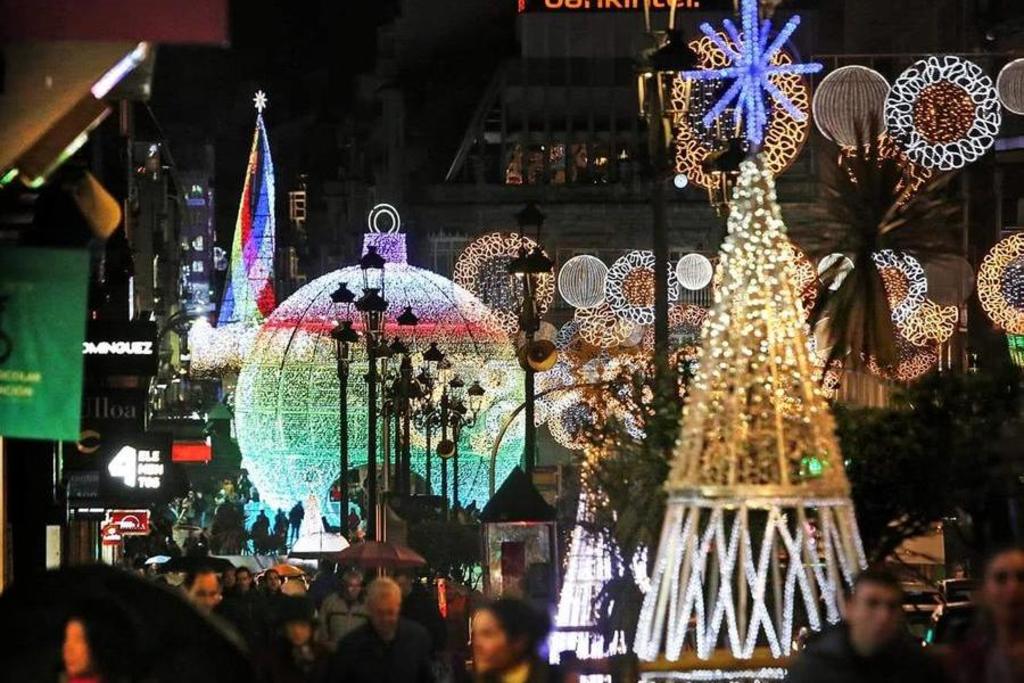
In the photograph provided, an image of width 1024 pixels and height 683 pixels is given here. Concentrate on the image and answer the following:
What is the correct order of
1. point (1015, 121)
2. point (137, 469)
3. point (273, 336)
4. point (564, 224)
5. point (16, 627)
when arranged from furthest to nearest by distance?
point (564, 224), point (273, 336), point (1015, 121), point (137, 469), point (16, 627)

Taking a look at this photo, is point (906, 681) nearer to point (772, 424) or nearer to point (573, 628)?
point (772, 424)

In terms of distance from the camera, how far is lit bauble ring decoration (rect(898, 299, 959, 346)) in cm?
4456

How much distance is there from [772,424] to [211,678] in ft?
36.8

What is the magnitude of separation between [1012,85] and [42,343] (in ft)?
89.0

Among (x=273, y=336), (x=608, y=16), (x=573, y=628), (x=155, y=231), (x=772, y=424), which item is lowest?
(x=573, y=628)

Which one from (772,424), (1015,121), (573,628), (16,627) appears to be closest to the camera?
(16,627)

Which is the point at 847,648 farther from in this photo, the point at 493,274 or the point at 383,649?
the point at 493,274

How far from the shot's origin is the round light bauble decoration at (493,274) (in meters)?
71.0

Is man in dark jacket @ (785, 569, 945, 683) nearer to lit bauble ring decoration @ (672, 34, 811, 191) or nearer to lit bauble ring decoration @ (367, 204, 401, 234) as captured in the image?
lit bauble ring decoration @ (672, 34, 811, 191)

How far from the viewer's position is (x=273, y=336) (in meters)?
72.8

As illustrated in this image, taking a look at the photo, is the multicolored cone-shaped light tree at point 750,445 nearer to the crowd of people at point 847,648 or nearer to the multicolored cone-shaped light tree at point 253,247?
the crowd of people at point 847,648

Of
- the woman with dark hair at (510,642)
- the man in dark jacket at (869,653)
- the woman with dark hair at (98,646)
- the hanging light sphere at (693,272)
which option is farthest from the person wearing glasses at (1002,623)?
the hanging light sphere at (693,272)

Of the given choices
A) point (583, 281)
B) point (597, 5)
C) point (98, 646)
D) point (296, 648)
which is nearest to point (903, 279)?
point (583, 281)

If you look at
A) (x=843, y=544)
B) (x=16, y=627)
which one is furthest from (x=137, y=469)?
(x=16, y=627)
